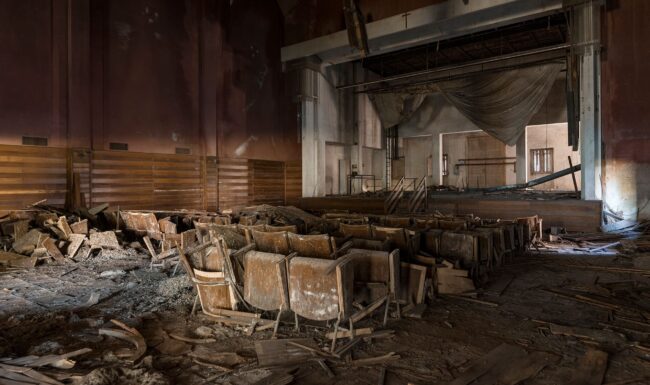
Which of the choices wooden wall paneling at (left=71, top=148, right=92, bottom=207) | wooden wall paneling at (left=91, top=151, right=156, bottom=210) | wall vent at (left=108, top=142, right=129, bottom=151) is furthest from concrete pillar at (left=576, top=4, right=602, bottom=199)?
wooden wall paneling at (left=71, top=148, right=92, bottom=207)

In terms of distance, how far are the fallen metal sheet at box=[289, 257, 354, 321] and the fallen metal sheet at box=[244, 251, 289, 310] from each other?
0.09 meters

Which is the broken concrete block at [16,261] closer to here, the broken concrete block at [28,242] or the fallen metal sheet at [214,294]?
the broken concrete block at [28,242]

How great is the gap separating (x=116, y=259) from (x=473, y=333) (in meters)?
6.53

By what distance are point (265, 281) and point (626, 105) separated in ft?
38.3

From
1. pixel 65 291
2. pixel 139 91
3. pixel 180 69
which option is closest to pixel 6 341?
pixel 65 291

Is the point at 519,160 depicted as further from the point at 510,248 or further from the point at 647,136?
the point at 510,248

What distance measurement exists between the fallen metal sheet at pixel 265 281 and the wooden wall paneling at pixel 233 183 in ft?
33.5

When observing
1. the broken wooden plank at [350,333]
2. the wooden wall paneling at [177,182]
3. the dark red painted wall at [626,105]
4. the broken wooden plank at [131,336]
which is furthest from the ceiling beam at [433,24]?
the broken wooden plank at [131,336]

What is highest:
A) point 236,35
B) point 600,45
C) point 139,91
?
point 236,35

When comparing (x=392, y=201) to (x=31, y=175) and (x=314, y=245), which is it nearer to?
(x=314, y=245)

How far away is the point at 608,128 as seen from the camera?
35.6 feet

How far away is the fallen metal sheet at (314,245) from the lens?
3.83m

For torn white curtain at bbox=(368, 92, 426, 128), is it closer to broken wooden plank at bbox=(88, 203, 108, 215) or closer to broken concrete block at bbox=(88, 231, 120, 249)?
broken wooden plank at bbox=(88, 203, 108, 215)

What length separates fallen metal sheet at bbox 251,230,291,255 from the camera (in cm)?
412
